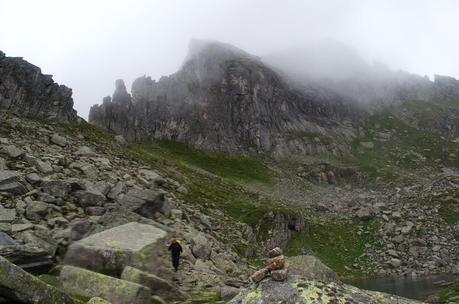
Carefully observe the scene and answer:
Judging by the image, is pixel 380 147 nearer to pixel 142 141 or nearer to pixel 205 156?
pixel 205 156

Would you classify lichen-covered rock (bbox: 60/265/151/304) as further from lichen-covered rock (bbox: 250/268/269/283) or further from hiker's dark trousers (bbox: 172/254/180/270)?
hiker's dark trousers (bbox: 172/254/180/270)

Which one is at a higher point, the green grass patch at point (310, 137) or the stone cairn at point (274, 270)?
the stone cairn at point (274, 270)

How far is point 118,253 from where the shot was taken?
20281 mm

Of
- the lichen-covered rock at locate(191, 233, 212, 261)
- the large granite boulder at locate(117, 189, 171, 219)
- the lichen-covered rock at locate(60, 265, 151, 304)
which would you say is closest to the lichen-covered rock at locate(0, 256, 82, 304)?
the lichen-covered rock at locate(60, 265, 151, 304)

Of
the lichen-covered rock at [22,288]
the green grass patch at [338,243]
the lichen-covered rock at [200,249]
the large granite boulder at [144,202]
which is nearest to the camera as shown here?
the lichen-covered rock at [22,288]

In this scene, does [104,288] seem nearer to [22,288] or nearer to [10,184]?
[22,288]

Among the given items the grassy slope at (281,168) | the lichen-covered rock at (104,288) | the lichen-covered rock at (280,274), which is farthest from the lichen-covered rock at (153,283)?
the grassy slope at (281,168)

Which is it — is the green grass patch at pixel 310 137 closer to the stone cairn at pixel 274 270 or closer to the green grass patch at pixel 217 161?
the green grass patch at pixel 217 161

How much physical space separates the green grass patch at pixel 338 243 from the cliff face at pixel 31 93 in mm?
53099

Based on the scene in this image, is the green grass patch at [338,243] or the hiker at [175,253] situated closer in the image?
the hiker at [175,253]

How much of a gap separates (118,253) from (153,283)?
256 centimetres

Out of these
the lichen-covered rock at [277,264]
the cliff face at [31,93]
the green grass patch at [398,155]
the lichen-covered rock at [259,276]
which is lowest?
the green grass patch at [398,155]

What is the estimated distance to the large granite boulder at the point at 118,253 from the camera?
20.0 meters

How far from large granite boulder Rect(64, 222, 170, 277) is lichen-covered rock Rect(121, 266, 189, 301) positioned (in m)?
1.47
